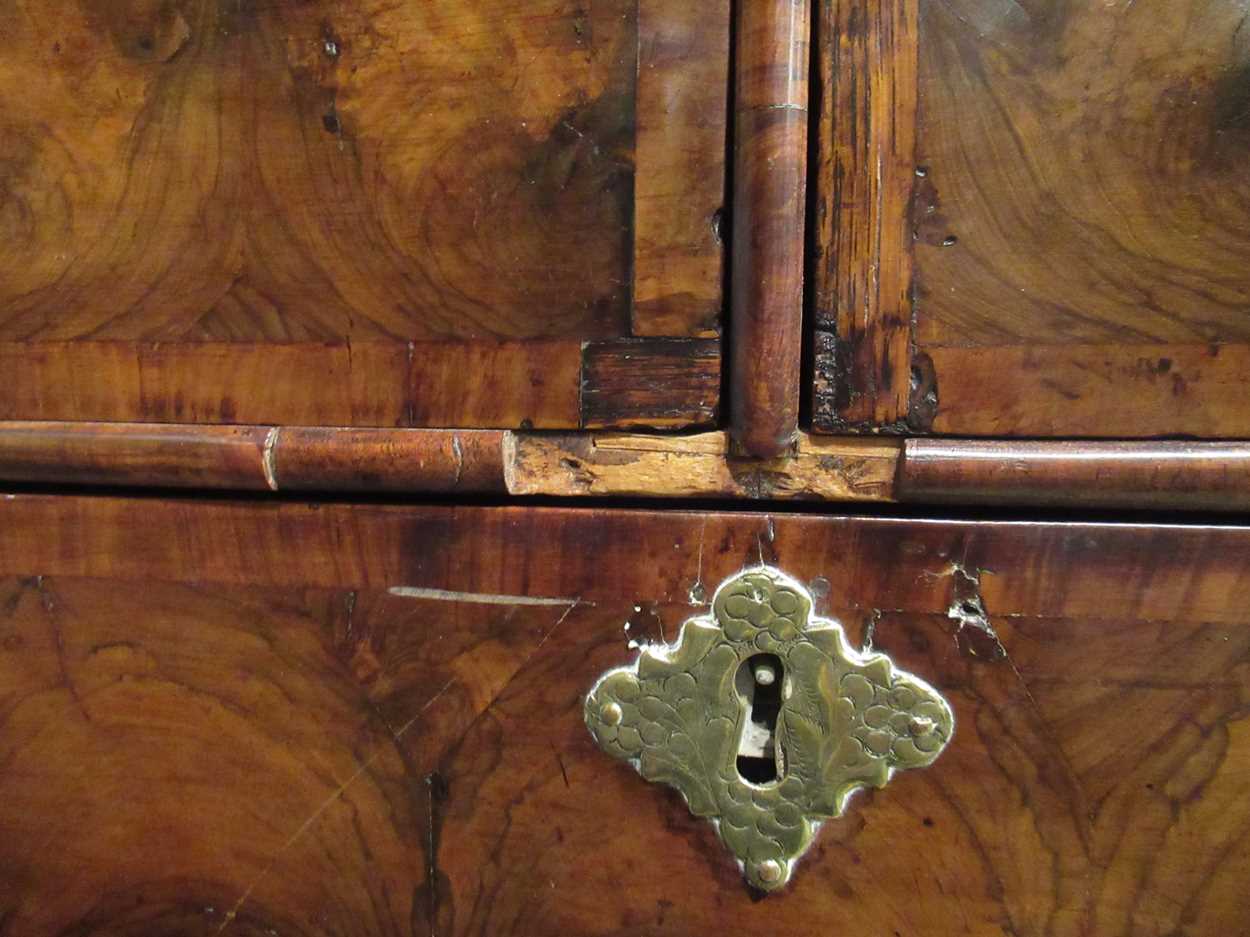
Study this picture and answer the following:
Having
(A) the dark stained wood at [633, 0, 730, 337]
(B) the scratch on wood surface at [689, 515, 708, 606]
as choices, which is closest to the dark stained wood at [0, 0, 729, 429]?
(A) the dark stained wood at [633, 0, 730, 337]

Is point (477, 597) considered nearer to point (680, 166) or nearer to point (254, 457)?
point (254, 457)

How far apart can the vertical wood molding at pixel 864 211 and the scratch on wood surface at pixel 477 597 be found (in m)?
0.16

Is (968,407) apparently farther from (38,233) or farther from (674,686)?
(38,233)

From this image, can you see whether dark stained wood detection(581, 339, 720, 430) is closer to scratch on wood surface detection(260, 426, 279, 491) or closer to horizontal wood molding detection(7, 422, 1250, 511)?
horizontal wood molding detection(7, 422, 1250, 511)

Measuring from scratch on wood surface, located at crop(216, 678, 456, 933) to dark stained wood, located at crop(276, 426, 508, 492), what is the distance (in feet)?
0.36

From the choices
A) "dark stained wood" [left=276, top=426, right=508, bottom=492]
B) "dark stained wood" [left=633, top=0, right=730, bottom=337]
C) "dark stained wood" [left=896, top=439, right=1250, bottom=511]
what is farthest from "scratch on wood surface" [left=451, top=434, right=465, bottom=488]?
"dark stained wood" [left=896, top=439, right=1250, bottom=511]

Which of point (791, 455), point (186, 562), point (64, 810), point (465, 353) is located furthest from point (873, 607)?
point (64, 810)

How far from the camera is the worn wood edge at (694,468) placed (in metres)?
0.39

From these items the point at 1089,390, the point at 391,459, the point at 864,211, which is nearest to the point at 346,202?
the point at 391,459

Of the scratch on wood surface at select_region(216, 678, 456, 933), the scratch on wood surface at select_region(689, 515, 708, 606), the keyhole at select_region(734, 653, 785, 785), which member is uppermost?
the scratch on wood surface at select_region(689, 515, 708, 606)

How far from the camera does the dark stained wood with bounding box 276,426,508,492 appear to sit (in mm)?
404

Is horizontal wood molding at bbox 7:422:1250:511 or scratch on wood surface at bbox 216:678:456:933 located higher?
horizontal wood molding at bbox 7:422:1250:511

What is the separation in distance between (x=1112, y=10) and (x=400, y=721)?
0.49m

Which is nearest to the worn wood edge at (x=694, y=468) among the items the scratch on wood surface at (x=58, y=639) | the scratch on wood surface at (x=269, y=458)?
the scratch on wood surface at (x=269, y=458)
